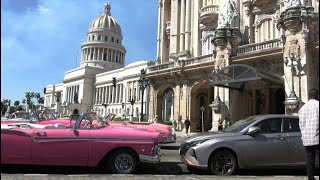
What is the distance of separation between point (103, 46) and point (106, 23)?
10052 mm

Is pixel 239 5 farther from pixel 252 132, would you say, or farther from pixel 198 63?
pixel 252 132

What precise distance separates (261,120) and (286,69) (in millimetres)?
13472

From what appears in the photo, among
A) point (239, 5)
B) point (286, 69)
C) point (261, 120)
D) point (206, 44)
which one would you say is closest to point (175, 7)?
point (206, 44)

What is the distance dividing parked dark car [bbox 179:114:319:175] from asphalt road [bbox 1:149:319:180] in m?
0.32

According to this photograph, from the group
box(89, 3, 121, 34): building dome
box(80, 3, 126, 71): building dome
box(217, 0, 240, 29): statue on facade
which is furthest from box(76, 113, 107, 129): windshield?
box(89, 3, 121, 34): building dome

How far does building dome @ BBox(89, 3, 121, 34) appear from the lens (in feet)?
396

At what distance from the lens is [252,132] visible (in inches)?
343

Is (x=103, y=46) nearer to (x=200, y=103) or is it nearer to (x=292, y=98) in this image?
(x=200, y=103)

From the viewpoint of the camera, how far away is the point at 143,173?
8.98 meters

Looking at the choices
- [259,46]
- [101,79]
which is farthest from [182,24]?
[101,79]

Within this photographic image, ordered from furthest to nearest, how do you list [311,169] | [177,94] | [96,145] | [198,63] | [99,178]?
[177,94] < [198,63] < [96,145] < [99,178] < [311,169]

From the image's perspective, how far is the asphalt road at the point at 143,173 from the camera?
8.05 meters

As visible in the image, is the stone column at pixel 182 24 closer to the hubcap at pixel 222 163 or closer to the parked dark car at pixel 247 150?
the parked dark car at pixel 247 150

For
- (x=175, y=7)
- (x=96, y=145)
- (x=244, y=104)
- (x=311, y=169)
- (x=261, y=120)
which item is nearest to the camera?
(x=311, y=169)
